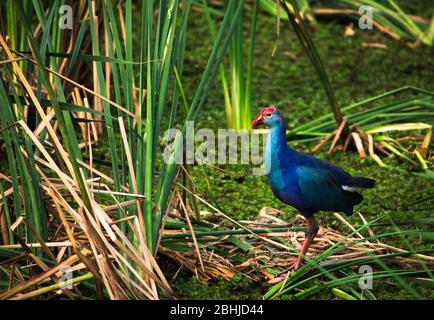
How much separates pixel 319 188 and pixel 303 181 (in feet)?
0.20

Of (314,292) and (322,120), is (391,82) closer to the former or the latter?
(322,120)

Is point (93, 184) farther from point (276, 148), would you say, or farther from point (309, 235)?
point (309, 235)

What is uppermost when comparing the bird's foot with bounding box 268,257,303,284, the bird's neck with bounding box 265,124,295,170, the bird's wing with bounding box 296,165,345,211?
the bird's neck with bounding box 265,124,295,170

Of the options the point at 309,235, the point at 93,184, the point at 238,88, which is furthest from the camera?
the point at 238,88

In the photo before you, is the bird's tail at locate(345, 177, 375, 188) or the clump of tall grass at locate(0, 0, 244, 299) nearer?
the clump of tall grass at locate(0, 0, 244, 299)

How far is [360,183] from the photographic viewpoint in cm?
321

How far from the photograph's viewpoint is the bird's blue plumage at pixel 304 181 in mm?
3188

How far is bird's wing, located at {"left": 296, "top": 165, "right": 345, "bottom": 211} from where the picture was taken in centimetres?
319

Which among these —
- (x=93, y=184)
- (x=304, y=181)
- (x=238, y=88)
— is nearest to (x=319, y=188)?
(x=304, y=181)

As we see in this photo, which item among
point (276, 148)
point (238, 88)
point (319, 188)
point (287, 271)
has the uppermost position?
point (238, 88)

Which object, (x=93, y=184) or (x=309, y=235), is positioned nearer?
(x=93, y=184)

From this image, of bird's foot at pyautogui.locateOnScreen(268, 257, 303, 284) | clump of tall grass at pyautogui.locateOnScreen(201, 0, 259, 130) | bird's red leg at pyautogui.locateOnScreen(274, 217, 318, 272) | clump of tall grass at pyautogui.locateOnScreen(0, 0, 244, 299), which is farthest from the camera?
clump of tall grass at pyautogui.locateOnScreen(201, 0, 259, 130)

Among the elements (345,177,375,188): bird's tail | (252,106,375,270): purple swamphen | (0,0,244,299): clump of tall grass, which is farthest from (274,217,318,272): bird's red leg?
(0,0,244,299): clump of tall grass

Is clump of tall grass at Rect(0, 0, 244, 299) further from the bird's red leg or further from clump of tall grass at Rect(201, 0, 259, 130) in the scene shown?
clump of tall grass at Rect(201, 0, 259, 130)
